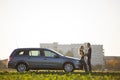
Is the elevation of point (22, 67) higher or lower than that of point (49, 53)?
lower

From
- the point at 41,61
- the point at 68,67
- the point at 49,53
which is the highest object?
the point at 49,53

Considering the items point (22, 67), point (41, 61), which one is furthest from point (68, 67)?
point (22, 67)

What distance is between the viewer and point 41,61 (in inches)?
846

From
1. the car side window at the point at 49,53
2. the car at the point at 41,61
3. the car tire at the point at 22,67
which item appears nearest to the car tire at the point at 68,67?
the car at the point at 41,61

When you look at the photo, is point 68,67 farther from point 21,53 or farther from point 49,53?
point 21,53

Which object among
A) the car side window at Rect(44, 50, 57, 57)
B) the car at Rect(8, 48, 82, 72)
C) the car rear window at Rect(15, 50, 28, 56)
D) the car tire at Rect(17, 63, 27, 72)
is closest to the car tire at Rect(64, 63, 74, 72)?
the car at Rect(8, 48, 82, 72)

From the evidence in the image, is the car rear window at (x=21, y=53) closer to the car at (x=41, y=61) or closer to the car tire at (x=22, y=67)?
the car at (x=41, y=61)

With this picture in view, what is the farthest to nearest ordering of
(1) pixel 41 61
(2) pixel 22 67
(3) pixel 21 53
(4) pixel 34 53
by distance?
(3) pixel 21 53
(4) pixel 34 53
(2) pixel 22 67
(1) pixel 41 61

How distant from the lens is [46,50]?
22.0 meters

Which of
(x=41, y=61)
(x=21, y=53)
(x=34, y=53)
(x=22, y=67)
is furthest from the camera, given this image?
(x=21, y=53)

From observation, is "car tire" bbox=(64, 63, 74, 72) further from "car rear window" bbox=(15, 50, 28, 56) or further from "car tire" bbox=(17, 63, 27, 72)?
"car rear window" bbox=(15, 50, 28, 56)

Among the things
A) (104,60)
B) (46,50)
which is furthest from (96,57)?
(46,50)

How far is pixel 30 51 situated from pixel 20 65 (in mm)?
1206

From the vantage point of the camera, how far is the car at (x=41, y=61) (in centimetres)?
2145
